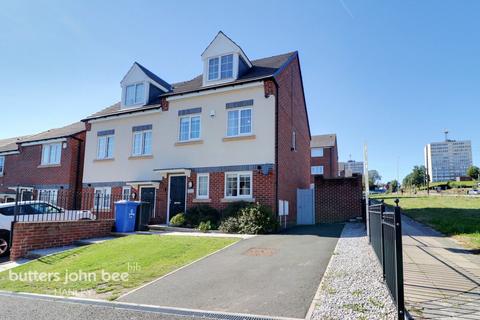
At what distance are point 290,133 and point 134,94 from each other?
1030 cm

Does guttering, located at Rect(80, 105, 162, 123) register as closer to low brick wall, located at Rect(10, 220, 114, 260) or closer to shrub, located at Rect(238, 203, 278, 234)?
low brick wall, located at Rect(10, 220, 114, 260)

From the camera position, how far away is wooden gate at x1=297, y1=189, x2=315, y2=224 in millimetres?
19547

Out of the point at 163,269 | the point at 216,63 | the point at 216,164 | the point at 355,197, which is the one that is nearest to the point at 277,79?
the point at 216,63

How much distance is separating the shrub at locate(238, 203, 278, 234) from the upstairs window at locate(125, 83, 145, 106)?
11047mm

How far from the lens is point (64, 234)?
1188 centimetres

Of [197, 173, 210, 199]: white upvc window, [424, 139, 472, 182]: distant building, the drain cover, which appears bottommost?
the drain cover

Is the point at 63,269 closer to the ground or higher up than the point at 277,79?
closer to the ground

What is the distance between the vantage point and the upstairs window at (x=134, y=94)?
809 inches

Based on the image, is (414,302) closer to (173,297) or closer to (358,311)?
(358,311)

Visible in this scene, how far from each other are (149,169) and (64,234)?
7440 mm

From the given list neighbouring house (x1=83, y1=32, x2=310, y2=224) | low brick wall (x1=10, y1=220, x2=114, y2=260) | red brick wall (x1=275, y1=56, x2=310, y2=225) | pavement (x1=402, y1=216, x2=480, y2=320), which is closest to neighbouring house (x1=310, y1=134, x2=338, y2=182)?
red brick wall (x1=275, y1=56, x2=310, y2=225)

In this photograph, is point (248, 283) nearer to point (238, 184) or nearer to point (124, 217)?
point (124, 217)

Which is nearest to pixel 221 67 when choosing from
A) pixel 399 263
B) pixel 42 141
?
pixel 42 141

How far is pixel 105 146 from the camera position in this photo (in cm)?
2098
